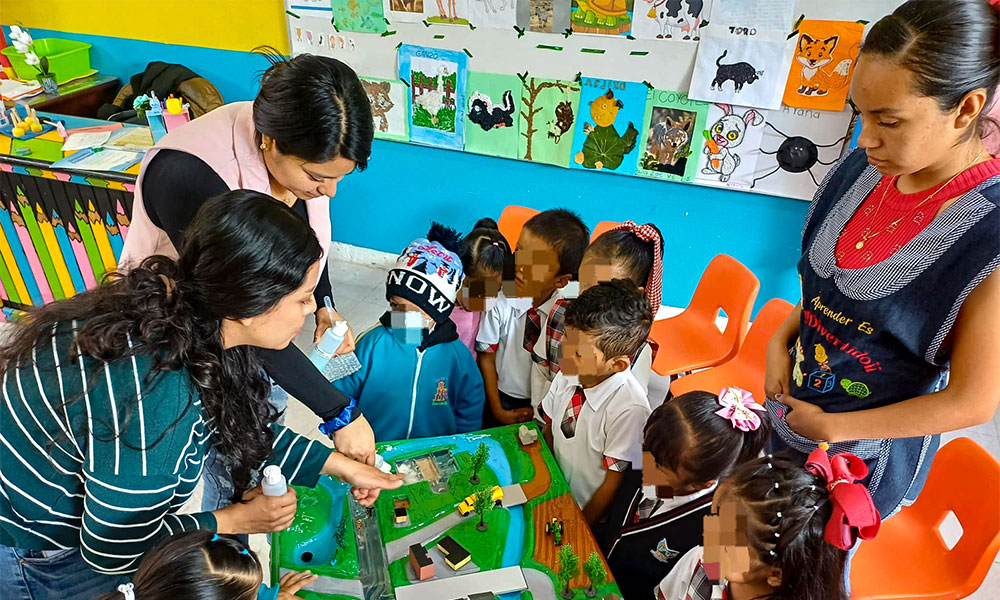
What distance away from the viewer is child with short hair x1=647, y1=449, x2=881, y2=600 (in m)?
1.06

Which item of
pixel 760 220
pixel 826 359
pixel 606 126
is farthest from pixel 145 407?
pixel 760 220

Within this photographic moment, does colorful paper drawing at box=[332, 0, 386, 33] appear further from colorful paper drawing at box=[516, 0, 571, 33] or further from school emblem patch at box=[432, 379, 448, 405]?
school emblem patch at box=[432, 379, 448, 405]

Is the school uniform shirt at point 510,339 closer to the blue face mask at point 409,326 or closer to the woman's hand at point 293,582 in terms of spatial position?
the blue face mask at point 409,326

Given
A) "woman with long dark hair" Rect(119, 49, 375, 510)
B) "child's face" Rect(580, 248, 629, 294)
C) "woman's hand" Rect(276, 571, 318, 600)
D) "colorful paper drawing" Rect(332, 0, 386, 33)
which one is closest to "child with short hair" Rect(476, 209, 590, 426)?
"child's face" Rect(580, 248, 629, 294)

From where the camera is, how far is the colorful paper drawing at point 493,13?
9.45 feet

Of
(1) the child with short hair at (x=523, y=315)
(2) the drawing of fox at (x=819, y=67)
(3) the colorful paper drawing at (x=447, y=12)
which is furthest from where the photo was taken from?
(3) the colorful paper drawing at (x=447, y=12)

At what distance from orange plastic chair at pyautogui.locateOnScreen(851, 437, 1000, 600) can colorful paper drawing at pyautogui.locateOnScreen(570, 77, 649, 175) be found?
190cm

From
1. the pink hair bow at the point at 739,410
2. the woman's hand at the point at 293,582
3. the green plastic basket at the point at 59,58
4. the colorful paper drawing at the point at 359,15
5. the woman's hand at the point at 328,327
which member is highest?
the colorful paper drawing at the point at 359,15

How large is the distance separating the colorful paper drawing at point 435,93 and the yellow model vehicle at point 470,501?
7.28 feet

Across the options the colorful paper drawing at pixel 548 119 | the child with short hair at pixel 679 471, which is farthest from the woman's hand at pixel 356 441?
the colorful paper drawing at pixel 548 119

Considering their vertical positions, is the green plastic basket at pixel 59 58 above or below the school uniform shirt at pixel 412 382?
above

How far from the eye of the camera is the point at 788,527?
1.11 meters

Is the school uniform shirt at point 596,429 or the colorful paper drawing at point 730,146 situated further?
the colorful paper drawing at point 730,146

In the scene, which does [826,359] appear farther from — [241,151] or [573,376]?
[241,151]
